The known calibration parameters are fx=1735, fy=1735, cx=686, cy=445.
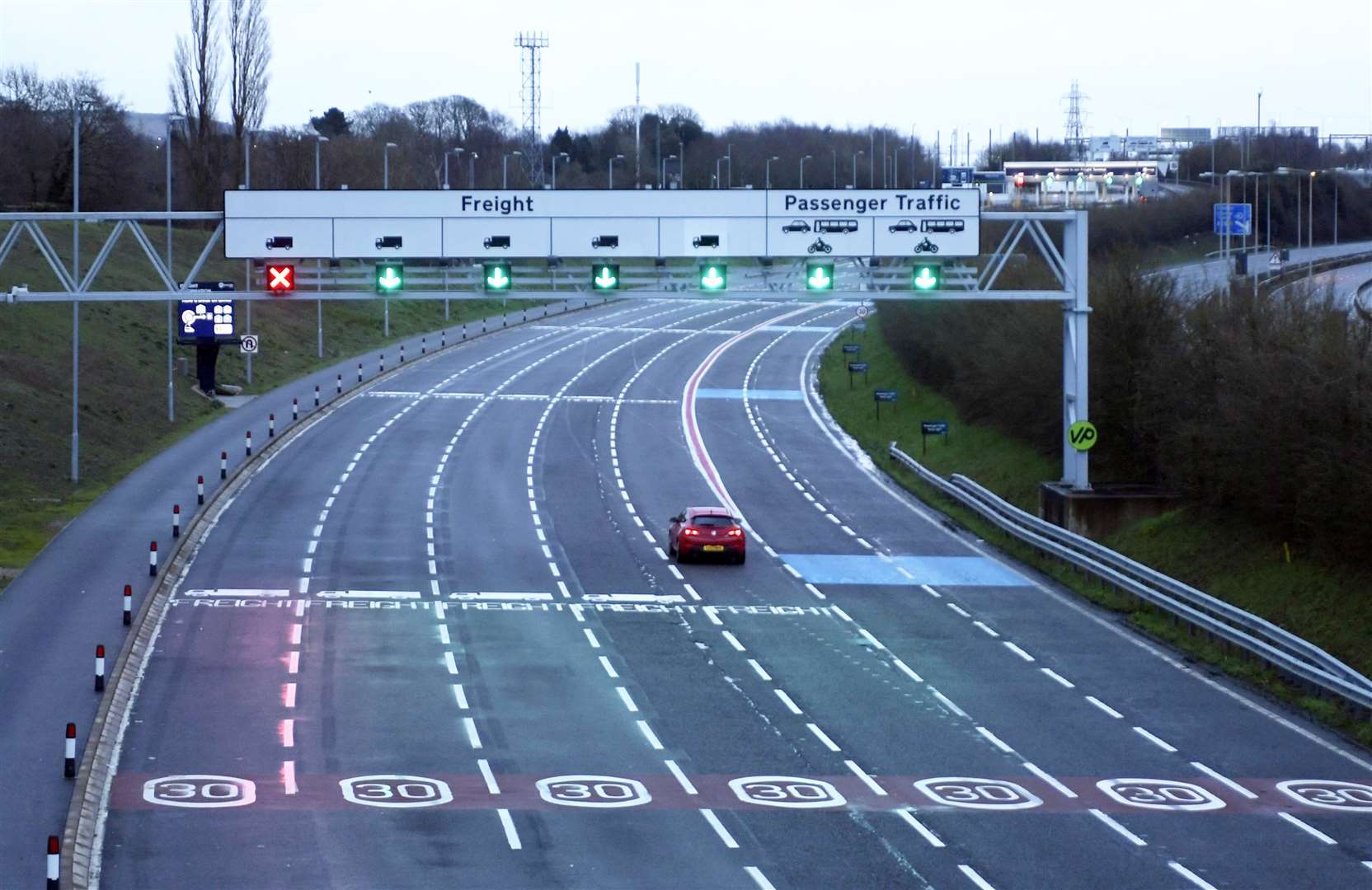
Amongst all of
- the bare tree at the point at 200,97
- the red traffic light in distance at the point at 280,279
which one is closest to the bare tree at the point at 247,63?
the bare tree at the point at 200,97

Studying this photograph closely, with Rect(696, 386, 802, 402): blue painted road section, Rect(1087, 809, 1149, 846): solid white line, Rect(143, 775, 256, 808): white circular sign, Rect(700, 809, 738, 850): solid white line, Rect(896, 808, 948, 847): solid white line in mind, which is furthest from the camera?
Rect(696, 386, 802, 402): blue painted road section

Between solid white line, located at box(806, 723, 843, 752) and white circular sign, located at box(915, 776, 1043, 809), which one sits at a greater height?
solid white line, located at box(806, 723, 843, 752)

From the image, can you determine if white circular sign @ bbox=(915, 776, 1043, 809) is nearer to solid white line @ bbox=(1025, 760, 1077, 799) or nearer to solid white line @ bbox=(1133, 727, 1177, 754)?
solid white line @ bbox=(1025, 760, 1077, 799)

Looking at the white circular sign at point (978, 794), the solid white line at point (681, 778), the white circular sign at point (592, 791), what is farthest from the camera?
the solid white line at point (681, 778)

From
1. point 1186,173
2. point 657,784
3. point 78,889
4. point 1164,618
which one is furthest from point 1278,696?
point 1186,173

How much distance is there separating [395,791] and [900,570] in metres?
18.4

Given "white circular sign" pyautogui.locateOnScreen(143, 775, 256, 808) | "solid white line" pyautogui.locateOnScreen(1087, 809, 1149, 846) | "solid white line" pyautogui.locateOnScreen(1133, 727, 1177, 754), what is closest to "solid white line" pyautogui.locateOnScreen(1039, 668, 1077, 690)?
"solid white line" pyautogui.locateOnScreen(1133, 727, 1177, 754)

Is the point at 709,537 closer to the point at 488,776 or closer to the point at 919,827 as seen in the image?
the point at 488,776

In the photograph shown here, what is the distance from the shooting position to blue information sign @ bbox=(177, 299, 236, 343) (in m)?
49.4

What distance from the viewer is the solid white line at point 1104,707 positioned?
78.9ft

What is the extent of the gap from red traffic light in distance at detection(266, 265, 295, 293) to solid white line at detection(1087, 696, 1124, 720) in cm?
1876

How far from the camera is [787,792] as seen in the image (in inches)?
771

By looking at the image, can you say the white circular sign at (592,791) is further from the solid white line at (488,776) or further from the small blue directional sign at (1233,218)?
the small blue directional sign at (1233,218)

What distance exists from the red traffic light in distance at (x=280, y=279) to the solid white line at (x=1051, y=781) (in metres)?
20.3
